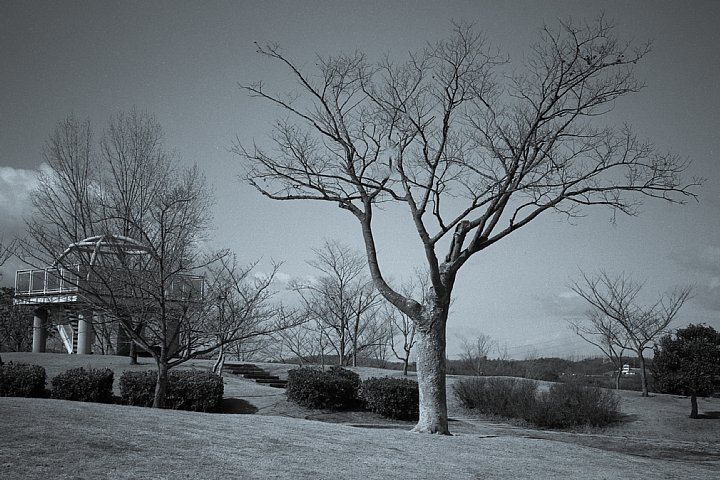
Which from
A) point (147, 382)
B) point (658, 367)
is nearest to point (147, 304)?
point (147, 382)

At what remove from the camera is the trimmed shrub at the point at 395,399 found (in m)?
20.3

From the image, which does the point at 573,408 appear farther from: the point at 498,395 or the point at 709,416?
the point at 709,416

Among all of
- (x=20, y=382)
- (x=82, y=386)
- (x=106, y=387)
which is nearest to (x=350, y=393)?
(x=106, y=387)

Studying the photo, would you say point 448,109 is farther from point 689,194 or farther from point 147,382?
point 147,382

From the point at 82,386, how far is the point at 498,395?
1400 cm

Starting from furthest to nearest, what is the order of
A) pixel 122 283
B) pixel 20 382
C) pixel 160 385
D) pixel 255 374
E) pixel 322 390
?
1. pixel 255 374
2. pixel 322 390
3. pixel 20 382
4. pixel 160 385
5. pixel 122 283

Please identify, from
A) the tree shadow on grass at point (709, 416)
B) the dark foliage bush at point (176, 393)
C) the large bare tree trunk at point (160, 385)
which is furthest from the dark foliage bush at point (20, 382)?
the tree shadow on grass at point (709, 416)

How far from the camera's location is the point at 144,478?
7281mm

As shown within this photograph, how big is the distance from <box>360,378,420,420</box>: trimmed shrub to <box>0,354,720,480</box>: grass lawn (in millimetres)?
5275

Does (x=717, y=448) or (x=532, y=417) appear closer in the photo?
(x=717, y=448)

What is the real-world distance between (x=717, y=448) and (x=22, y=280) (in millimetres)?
26118

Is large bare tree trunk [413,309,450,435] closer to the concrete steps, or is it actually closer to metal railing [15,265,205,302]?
metal railing [15,265,205,302]

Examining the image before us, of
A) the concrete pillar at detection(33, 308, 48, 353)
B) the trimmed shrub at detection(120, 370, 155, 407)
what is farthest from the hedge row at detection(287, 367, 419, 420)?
the concrete pillar at detection(33, 308, 48, 353)

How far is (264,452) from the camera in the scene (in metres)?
9.61
